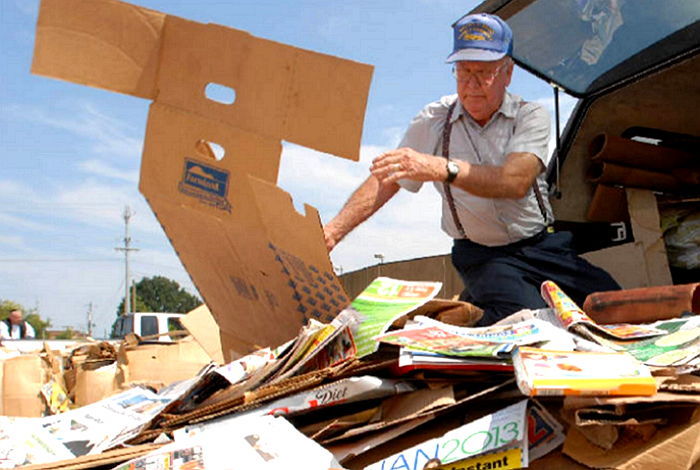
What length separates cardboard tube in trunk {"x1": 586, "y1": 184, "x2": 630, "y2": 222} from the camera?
10.5 ft

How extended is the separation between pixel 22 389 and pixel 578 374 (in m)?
2.99

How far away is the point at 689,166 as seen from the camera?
3.27m

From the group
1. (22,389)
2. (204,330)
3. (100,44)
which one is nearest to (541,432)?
(100,44)

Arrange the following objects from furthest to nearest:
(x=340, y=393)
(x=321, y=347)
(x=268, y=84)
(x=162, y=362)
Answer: (x=162, y=362), (x=268, y=84), (x=321, y=347), (x=340, y=393)

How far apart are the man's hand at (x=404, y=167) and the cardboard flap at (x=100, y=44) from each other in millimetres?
717

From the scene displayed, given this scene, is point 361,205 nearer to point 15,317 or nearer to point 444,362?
point 444,362

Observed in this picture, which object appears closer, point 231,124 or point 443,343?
point 443,343

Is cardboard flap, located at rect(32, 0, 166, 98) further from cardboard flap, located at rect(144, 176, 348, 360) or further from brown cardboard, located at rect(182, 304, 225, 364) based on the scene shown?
brown cardboard, located at rect(182, 304, 225, 364)

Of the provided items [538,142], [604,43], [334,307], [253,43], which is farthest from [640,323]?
[604,43]

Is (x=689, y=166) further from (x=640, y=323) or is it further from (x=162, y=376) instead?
(x=162, y=376)

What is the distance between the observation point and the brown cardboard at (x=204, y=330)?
2914 mm

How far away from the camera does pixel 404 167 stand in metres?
1.79

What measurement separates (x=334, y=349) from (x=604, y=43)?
2.26m

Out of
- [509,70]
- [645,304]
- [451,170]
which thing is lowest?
[645,304]
